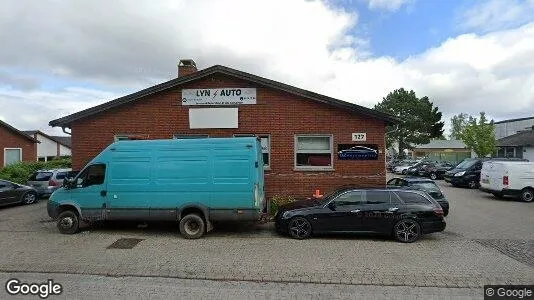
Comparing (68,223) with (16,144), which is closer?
(68,223)

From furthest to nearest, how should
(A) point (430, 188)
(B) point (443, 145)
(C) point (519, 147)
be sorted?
(B) point (443, 145), (C) point (519, 147), (A) point (430, 188)

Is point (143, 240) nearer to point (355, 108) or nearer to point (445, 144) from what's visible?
point (355, 108)

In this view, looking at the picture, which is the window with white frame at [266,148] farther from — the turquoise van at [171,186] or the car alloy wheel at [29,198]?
the car alloy wheel at [29,198]

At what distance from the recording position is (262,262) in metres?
6.99

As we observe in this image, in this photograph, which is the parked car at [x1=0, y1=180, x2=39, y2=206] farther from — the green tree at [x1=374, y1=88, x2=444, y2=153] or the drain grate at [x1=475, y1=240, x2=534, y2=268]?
the green tree at [x1=374, y1=88, x2=444, y2=153]

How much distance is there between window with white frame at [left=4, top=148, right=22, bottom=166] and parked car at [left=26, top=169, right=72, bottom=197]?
12629mm

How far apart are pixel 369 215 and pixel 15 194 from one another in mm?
14323

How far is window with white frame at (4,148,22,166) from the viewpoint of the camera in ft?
90.4

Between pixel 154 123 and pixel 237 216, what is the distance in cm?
551

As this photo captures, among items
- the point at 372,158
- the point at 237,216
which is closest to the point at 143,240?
the point at 237,216

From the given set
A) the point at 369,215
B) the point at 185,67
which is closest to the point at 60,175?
the point at 185,67

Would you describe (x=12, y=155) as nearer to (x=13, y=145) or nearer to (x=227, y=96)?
(x=13, y=145)

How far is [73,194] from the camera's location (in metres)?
9.59

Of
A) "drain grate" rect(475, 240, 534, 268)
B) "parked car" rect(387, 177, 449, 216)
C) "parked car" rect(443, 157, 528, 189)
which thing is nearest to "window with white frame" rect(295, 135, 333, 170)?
"parked car" rect(387, 177, 449, 216)
